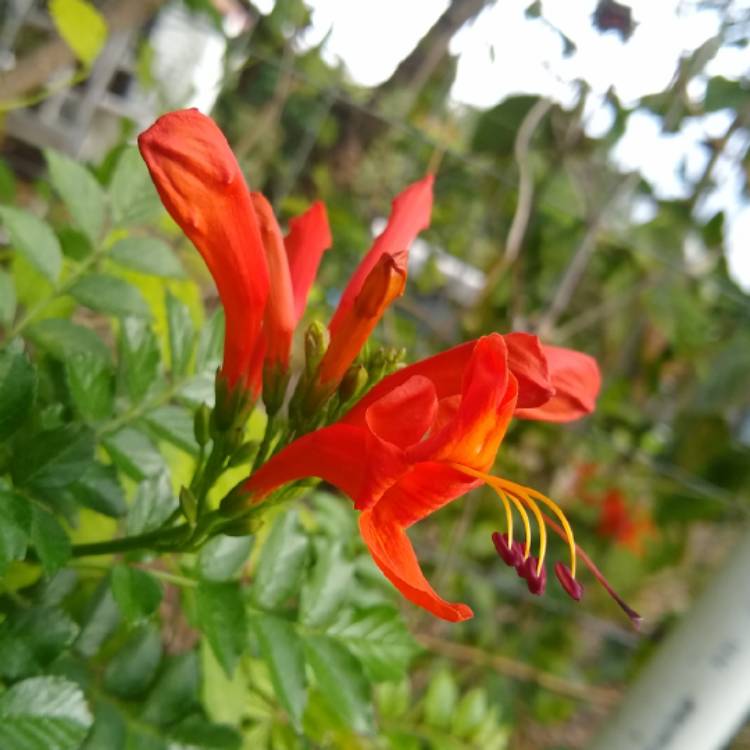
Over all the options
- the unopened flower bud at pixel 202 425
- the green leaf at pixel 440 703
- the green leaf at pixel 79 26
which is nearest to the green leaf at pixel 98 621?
the unopened flower bud at pixel 202 425

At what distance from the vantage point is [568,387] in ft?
1.55

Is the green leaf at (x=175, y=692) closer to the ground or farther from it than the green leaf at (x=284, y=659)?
closer to the ground

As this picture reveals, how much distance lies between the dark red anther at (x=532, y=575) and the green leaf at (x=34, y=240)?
370 millimetres

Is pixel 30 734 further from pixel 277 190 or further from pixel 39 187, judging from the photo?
pixel 277 190

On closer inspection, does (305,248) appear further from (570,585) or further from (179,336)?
(570,585)

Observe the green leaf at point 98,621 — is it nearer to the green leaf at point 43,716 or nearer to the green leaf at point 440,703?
the green leaf at point 43,716

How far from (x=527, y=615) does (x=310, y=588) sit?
103cm

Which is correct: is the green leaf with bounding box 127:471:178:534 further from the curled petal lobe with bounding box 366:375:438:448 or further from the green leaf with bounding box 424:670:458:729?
the green leaf with bounding box 424:670:458:729

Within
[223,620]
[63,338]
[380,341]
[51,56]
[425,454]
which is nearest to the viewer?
[425,454]

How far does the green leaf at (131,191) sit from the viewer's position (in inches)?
23.7

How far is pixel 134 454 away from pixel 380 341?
0.88m

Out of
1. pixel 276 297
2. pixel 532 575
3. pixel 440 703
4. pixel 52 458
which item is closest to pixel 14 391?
pixel 52 458

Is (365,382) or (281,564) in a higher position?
(365,382)

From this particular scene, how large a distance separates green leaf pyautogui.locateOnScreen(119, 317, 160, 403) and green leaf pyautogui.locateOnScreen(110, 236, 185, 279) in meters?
0.09
